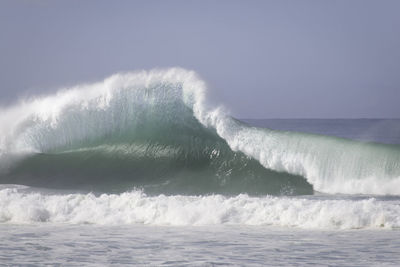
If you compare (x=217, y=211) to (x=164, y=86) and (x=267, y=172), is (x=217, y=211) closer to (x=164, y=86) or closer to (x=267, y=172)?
(x=267, y=172)

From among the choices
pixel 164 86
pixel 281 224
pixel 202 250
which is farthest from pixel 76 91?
pixel 202 250

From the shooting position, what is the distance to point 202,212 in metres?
10.7

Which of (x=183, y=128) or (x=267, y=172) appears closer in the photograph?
(x=267, y=172)

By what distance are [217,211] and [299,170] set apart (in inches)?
170

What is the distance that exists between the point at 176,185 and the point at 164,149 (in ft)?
5.89

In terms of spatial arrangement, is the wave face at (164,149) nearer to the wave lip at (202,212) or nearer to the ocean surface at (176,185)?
the ocean surface at (176,185)

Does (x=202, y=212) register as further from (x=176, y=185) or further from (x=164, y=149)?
(x=164, y=149)

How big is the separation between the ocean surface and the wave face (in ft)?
0.11

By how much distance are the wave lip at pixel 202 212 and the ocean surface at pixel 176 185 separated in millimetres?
22

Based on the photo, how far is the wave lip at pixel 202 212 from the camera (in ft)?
33.0

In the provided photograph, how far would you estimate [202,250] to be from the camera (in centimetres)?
834

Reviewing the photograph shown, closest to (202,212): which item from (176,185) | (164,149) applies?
(176,185)

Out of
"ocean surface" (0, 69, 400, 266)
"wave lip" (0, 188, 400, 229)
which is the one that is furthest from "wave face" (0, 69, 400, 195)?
"wave lip" (0, 188, 400, 229)

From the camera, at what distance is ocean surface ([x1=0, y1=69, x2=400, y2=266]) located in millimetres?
8453
